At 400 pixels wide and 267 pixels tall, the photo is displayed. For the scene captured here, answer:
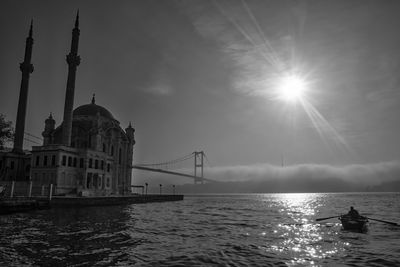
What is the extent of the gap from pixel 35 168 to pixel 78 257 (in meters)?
48.1

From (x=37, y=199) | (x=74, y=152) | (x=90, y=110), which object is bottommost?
(x=37, y=199)

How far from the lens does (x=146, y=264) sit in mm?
11938

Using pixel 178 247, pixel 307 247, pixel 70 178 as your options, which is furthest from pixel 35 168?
pixel 307 247

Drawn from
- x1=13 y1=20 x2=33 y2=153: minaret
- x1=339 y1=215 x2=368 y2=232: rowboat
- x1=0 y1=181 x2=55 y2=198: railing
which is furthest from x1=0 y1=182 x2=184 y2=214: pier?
x1=339 y1=215 x2=368 y2=232: rowboat

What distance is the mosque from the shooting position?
177 feet

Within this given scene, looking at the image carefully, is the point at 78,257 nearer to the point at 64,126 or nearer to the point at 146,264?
the point at 146,264

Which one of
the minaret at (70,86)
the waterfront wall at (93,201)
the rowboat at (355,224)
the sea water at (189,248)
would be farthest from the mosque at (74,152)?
the rowboat at (355,224)

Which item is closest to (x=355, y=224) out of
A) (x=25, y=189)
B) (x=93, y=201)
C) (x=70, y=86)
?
(x=93, y=201)

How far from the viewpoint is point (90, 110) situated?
70.4 meters

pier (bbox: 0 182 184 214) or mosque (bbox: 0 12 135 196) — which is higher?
mosque (bbox: 0 12 135 196)

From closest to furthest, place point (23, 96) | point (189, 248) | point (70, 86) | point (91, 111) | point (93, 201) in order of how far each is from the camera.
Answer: point (189, 248) < point (93, 201) < point (70, 86) < point (23, 96) < point (91, 111)

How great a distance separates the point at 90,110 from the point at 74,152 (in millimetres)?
15357

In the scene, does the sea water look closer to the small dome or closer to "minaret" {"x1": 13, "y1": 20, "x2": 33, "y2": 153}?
"minaret" {"x1": 13, "y1": 20, "x2": 33, "y2": 153}

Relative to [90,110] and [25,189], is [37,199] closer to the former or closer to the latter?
[25,189]
